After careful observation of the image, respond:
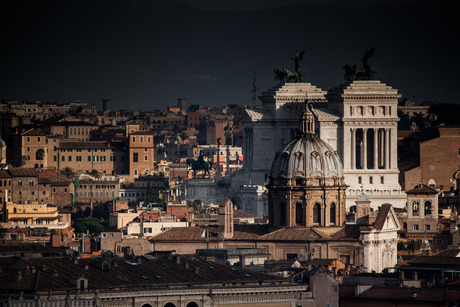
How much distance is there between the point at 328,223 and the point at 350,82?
4632 cm

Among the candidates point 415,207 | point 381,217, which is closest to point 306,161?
point 381,217

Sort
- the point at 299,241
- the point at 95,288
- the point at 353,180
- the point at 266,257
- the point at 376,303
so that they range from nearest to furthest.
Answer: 1. the point at 95,288
2. the point at 376,303
3. the point at 266,257
4. the point at 299,241
5. the point at 353,180

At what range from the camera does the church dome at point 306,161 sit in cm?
11981

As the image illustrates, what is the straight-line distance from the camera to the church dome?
119812 millimetres

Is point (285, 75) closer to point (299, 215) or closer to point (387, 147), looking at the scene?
point (387, 147)

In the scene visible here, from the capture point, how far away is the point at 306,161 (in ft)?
394

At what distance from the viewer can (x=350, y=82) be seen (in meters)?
165

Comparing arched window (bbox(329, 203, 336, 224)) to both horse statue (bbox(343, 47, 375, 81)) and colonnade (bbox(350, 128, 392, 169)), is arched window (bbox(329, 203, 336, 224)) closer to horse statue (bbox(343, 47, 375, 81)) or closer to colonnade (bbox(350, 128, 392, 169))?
colonnade (bbox(350, 128, 392, 169))

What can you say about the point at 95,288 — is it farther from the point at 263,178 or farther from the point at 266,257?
the point at 263,178

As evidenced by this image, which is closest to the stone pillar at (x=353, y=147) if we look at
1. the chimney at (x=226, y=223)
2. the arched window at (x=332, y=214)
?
the chimney at (x=226, y=223)

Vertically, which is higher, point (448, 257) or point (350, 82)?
point (350, 82)

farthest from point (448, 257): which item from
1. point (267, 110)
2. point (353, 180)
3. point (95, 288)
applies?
point (267, 110)

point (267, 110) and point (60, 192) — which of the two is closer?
point (267, 110)

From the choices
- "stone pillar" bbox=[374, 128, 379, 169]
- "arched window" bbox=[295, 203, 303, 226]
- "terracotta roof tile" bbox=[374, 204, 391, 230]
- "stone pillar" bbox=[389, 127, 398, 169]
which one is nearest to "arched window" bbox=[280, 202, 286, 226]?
"arched window" bbox=[295, 203, 303, 226]
